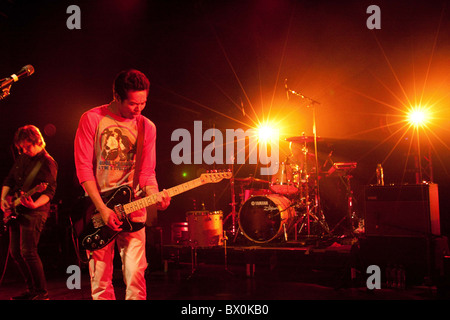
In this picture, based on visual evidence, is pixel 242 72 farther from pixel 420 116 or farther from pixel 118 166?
pixel 118 166

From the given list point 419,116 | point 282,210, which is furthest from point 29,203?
point 419,116

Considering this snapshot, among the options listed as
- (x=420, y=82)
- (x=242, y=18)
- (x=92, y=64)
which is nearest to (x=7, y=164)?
(x=92, y=64)

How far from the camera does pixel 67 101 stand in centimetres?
706

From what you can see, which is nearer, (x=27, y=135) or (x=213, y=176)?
(x=213, y=176)

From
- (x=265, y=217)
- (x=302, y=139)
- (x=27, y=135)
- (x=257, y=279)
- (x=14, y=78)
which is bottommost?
(x=257, y=279)

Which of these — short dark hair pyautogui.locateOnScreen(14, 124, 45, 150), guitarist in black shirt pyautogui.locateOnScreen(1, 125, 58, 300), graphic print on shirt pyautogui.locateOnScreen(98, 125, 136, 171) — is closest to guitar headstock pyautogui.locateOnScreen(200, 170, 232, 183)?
graphic print on shirt pyautogui.locateOnScreen(98, 125, 136, 171)

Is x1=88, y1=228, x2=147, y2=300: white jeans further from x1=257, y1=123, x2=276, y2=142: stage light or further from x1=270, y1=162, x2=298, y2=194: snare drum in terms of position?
x1=257, y1=123, x2=276, y2=142: stage light

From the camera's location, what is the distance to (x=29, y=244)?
163 inches

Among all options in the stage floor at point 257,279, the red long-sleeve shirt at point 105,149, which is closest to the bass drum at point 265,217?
the stage floor at point 257,279

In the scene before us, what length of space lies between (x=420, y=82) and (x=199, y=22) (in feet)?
14.5

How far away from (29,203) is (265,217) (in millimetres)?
3486

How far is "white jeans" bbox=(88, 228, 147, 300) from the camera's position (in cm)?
240

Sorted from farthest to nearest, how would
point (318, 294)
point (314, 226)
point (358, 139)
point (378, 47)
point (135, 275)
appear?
point (358, 139) → point (378, 47) → point (314, 226) → point (318, 294) → point (135, 275)

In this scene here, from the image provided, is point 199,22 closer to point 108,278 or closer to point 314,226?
point 314,226
